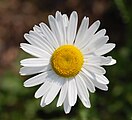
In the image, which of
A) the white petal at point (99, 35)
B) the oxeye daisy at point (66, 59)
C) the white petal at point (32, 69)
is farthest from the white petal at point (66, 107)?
the white petal at point (99, 35)

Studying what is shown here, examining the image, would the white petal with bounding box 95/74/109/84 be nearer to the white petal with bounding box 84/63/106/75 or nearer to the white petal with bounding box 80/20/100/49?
the white petal with bounding box 84/63/106/75

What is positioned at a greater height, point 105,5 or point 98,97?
point 105,5

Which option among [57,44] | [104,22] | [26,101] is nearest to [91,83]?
[57,44]

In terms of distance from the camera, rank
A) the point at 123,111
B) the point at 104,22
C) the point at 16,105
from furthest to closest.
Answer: the point at 104,22 < the point at 16,105 < the point at 123,111

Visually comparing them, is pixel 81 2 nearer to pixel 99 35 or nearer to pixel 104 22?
pixel 104 22

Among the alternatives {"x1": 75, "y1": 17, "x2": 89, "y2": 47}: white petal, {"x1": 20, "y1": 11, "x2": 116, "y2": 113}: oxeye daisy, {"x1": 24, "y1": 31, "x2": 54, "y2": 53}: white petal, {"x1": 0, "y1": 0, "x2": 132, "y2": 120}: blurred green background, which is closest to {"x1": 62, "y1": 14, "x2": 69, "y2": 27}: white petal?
{"x1": 20, "y1": 11, "x2": 116, "y2": 113}: oxeye daisy

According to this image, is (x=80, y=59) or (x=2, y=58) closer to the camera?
(x=80, y=59)
